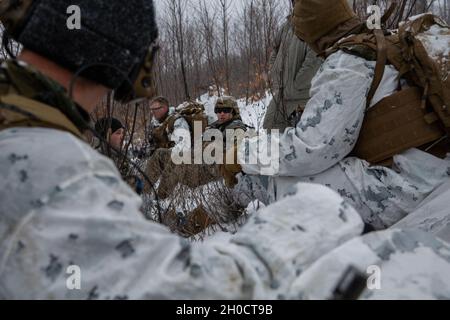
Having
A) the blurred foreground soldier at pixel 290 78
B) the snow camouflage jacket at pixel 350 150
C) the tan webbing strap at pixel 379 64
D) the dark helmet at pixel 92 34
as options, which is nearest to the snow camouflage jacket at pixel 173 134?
the blurred foreground soldier at pixel 290 78

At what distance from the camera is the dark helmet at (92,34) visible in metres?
1.01

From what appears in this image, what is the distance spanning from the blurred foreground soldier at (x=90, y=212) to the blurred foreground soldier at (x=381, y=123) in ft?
3.90

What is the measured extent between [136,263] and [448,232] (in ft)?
5.16

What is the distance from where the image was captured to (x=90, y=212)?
0.82m

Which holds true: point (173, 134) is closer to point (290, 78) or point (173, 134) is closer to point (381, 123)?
point (290, 78)

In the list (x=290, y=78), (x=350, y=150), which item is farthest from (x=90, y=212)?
(x=290, y=78)

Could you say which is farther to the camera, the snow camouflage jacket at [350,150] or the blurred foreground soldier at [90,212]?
the snow camouflage jacket at [350,150]

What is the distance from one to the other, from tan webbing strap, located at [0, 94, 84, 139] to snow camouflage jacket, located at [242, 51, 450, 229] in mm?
1470

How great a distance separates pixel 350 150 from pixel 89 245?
1.73 metres

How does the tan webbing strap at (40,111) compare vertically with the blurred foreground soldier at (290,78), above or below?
below

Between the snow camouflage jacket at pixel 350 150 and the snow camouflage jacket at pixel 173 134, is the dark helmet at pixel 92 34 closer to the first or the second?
the snow camouflage jacket at pixel 350 150

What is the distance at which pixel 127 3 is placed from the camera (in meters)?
1.07
